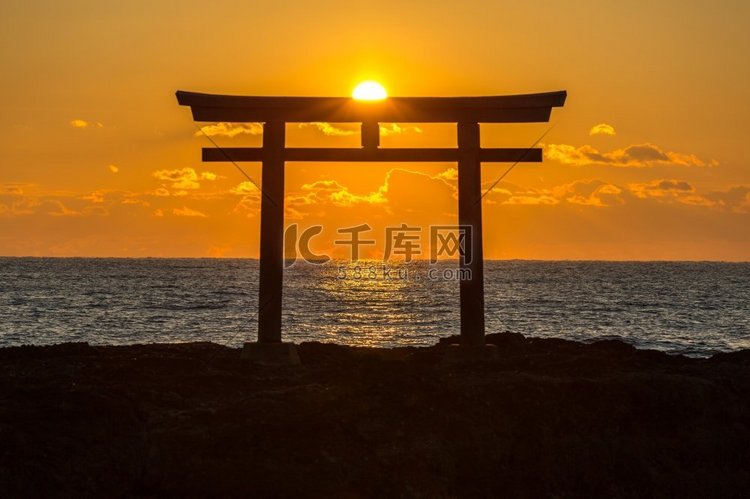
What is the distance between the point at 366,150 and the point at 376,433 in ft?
18.9

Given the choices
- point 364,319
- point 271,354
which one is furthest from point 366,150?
point 364,319

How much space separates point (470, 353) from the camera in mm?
13219

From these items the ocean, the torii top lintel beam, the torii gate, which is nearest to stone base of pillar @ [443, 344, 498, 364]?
the torii gate

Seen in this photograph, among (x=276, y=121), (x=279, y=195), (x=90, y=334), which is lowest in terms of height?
(x=90, y=334)

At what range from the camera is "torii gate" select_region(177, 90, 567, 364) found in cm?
1342

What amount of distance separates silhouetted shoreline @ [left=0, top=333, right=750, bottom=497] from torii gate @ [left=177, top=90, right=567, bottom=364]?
215 cm

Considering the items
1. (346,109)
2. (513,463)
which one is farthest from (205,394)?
(346,109)

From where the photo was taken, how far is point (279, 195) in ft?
44.4

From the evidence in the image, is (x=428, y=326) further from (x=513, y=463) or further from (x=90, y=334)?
(x=513, y=463)

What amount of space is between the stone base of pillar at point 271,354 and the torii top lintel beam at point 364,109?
11.7 feet

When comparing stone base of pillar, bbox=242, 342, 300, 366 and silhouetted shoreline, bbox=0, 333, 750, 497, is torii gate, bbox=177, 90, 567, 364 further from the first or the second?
silhouetted shoreline, bbox=0, 333, 750, 497

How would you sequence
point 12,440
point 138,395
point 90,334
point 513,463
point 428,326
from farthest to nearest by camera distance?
1. point 428,326
2. point 90,334
3. point 138,395
4. point 513,463
5. point 12,440

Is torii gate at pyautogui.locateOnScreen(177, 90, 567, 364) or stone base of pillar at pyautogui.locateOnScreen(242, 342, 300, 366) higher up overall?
torii gate at pyautogui.locateOnScreen(177, 90, 567, 364)

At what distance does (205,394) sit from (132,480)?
2.33 metres
